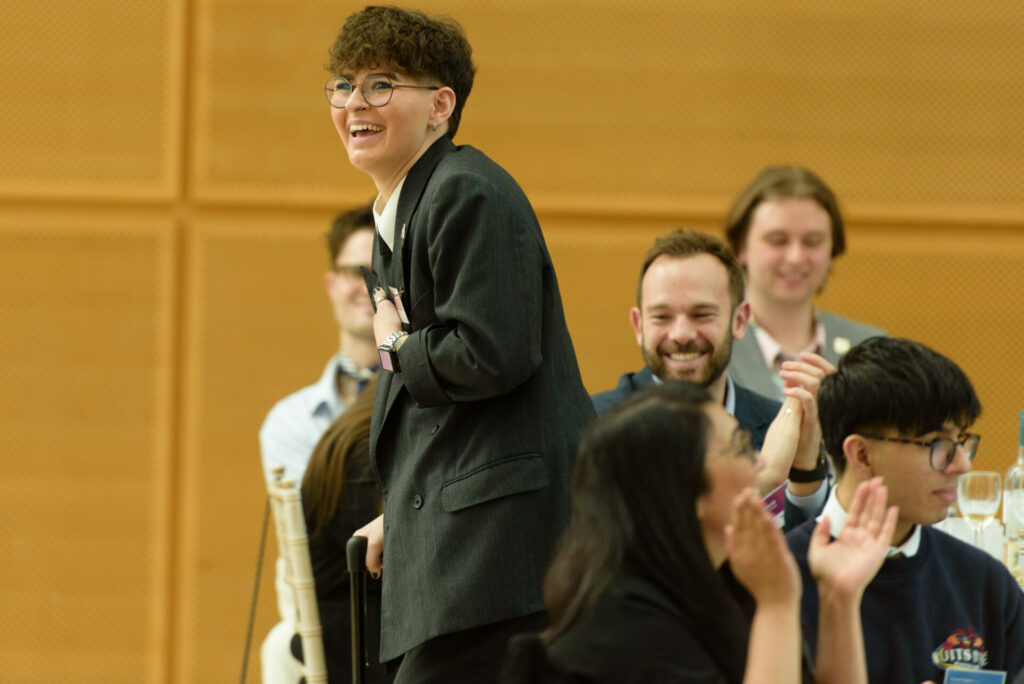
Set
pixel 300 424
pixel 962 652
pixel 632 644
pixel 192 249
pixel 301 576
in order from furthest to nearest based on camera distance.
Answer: pixel 192 249
pixel 300 424
pixel 301 576
pixel 962 652
pixel 632 644

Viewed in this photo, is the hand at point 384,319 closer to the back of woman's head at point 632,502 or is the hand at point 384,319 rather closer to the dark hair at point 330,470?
the back of woman's head at point 632,502

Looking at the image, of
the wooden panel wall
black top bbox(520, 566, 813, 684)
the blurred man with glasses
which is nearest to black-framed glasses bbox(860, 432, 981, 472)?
the blurred man with glasses

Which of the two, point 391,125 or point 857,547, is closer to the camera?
point 857,547

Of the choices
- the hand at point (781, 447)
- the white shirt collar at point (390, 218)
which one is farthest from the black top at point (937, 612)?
the white shirt collar at point (390, 218)

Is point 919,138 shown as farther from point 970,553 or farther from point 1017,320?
point 970,553

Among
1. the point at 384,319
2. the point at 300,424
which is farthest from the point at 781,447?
the point at 300,424

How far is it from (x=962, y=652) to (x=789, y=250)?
1.51 m

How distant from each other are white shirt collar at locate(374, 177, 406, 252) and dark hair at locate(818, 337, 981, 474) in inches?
28.6

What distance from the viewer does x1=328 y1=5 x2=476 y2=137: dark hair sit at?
1784mm

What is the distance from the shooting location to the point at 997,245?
13.5 ft

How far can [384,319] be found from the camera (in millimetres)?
1788

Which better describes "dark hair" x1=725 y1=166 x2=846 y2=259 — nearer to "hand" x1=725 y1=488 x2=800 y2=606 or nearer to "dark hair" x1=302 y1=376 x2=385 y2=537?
"dark hair" x1=302 y1=376 x2=385 y2=537

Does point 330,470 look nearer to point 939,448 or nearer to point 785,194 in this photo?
point 939,448

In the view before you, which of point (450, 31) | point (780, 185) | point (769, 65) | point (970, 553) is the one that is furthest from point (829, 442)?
point (769, 65)
